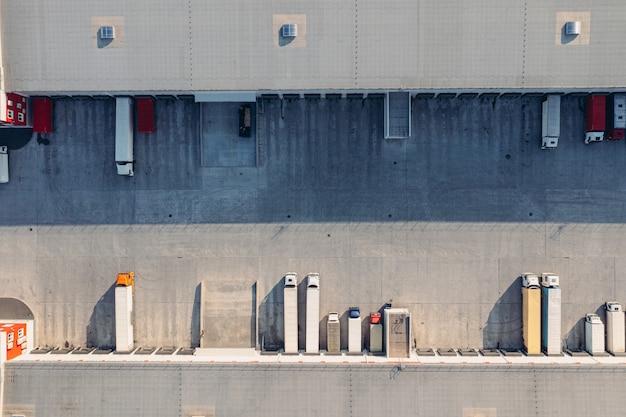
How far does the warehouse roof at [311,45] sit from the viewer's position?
2764 centimetres

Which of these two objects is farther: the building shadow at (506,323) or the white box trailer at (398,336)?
the building shadow at (506,323)

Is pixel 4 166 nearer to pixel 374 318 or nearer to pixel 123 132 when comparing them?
pixel 123 132

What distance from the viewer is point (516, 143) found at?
31.3 metres

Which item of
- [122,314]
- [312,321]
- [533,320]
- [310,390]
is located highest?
[122,314]

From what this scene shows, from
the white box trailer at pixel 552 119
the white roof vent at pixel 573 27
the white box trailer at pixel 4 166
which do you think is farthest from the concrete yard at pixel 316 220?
the white roof vent at pixel 573 27

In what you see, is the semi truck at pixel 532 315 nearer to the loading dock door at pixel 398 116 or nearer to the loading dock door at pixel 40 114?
the loading dock door at pixel 398 116

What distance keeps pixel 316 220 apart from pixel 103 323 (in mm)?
18620

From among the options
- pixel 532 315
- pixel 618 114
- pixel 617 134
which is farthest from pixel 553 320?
pixel 618 114

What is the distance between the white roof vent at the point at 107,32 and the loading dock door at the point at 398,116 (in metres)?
19.8

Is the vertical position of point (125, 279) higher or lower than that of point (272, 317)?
higher

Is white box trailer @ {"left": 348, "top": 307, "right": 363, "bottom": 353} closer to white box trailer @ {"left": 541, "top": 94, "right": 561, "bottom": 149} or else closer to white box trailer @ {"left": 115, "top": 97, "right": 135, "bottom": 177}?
white box trailer @ {"left": 541, "top": 94, "right": 561, "bottom": 149}

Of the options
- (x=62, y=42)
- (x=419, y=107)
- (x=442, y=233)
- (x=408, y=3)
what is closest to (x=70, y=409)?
(x=62, y=42)

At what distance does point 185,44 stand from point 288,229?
15.1m

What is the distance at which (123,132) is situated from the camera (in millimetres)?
30703
